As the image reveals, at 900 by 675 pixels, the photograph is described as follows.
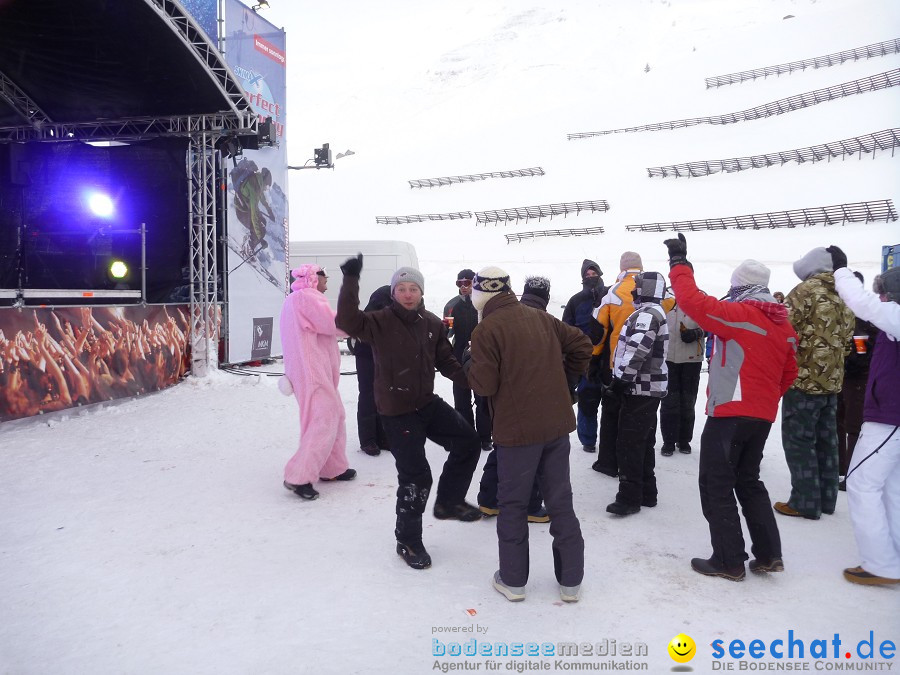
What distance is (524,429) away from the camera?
2.91m

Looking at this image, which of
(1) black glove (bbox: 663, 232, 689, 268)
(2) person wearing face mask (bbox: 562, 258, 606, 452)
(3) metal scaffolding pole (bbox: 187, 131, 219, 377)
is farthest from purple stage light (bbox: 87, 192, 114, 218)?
(1) black glove (bbox: 663, 232, 689, 268)

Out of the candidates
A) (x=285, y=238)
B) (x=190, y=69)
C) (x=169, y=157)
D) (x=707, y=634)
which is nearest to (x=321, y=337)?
(x=707, y=634)

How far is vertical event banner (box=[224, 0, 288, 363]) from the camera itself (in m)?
10.5


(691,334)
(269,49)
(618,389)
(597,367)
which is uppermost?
(269,49)

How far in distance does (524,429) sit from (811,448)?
247cm

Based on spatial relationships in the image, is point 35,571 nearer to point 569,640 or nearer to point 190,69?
point 569,640

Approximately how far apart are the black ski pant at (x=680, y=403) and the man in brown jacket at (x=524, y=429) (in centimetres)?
301

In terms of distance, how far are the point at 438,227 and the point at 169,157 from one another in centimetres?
1900

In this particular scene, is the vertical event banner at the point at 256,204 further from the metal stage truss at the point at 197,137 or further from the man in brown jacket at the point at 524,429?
the man in brown jacket at the point at 524,429

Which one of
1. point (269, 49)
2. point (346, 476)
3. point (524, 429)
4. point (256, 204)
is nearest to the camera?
point (524, 429)

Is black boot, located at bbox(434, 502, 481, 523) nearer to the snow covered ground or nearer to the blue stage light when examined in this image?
the snow covered ground

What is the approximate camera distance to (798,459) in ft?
13.4

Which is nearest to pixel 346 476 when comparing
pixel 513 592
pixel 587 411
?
pixel 513 592

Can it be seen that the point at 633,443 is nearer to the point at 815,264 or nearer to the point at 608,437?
the point at 608,437
